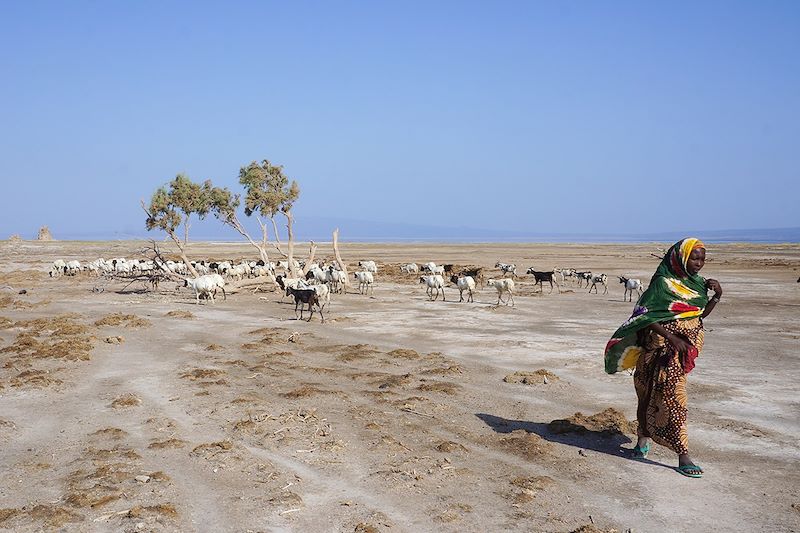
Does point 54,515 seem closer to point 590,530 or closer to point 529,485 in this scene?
point 529,485

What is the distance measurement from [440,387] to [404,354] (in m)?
3.67

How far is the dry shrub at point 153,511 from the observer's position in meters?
7.37

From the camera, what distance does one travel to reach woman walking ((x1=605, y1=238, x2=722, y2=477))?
8492 millimetres

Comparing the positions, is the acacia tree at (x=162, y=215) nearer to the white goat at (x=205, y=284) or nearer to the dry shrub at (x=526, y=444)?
the white goat at (x=205, y=284)

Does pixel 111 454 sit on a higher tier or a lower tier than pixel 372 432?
higher

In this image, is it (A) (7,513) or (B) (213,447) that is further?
(B) (213,447)

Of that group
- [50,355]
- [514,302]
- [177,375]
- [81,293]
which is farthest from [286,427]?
[81,293]

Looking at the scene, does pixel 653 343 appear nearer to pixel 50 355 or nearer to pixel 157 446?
pixel 157 446

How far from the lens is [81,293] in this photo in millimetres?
36469

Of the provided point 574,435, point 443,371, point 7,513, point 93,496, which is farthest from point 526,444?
point 7,513

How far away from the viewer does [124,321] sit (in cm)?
2316

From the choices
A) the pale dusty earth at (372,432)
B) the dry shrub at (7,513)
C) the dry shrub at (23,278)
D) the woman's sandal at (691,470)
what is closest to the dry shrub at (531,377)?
the pale dusty earth at (372,432)

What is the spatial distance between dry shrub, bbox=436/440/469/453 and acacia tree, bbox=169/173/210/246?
33.1m

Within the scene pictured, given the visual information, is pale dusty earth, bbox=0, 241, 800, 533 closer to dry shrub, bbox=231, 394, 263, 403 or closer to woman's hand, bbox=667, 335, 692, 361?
dry shrub, bbox=231, 394, 263, 403
